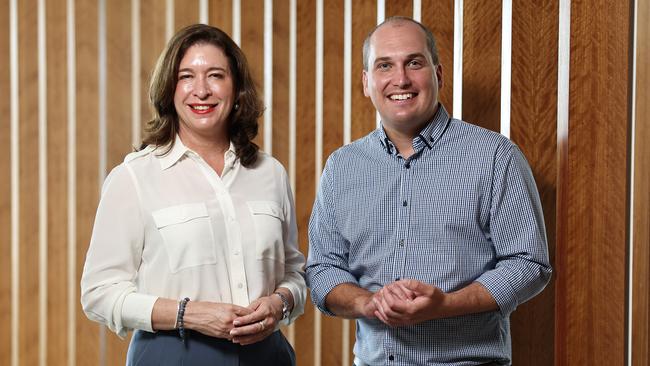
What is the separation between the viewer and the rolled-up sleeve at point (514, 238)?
1697 mm

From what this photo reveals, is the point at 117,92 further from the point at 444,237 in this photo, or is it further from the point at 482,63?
the point at 444,237

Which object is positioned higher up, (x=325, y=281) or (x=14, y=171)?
(x=14, y=171)

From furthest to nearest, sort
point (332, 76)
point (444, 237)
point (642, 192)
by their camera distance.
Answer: point (332, 76) → point (642, 192) → point (444, 237)

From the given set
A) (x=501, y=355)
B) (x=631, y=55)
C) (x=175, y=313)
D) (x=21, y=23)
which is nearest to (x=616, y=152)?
(x=631, y=55)

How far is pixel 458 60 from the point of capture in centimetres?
254

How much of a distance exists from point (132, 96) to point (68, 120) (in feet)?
0.92

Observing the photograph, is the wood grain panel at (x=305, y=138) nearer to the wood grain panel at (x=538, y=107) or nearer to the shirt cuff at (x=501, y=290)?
the wood grain panel at (x=538, y=107)

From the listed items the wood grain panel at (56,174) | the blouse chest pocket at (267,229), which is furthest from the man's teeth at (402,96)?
the wood grain panel at (56,174)

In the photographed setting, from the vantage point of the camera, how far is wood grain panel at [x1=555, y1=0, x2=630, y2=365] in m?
2.11

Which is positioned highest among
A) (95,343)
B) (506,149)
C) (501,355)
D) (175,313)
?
(506,149)

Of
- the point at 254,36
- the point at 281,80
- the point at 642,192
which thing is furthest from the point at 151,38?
the point at 642,192

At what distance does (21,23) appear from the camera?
2906 millimetres

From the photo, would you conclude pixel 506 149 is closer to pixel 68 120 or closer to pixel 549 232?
pixel 549 232

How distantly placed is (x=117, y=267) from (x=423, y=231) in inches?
28.5
